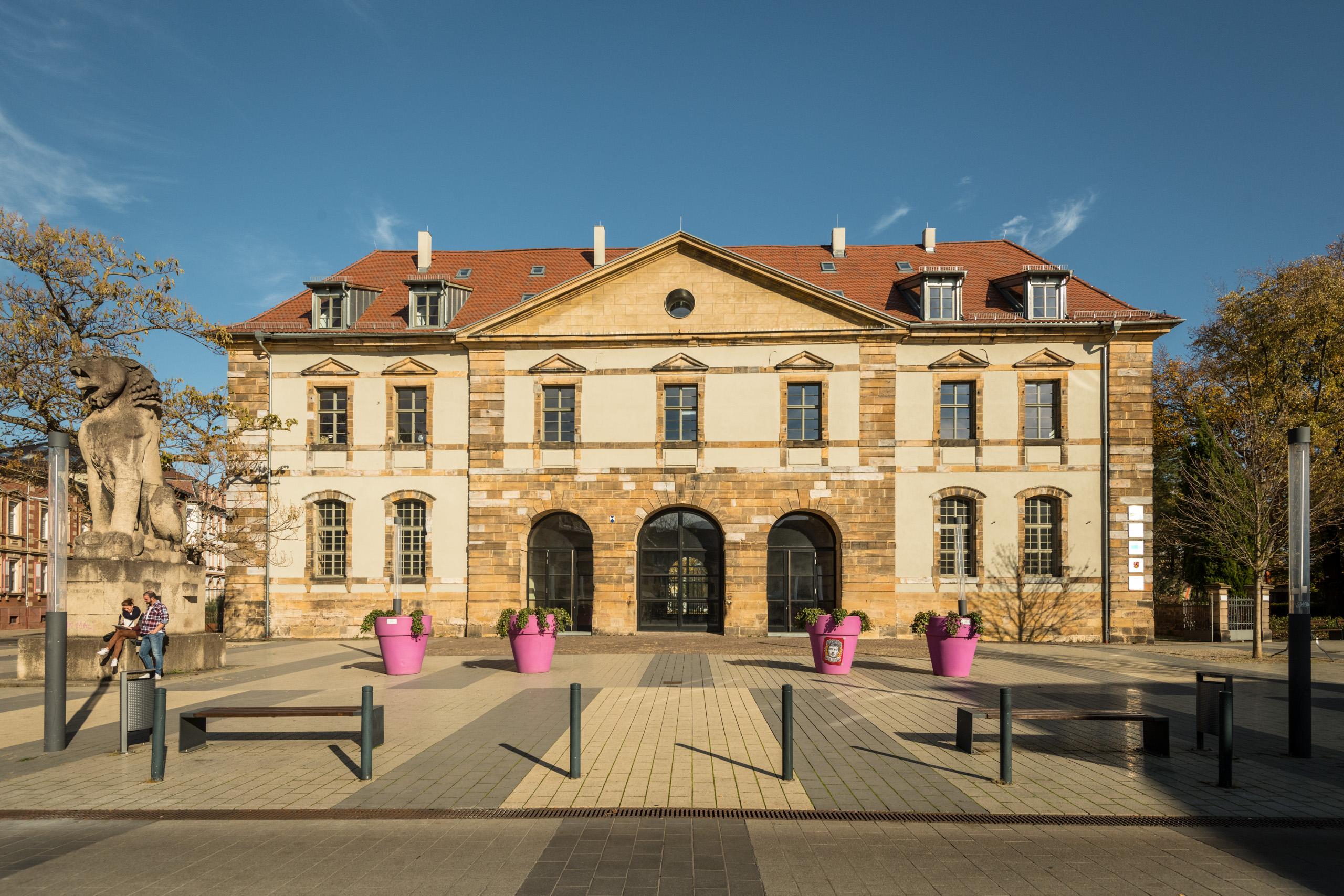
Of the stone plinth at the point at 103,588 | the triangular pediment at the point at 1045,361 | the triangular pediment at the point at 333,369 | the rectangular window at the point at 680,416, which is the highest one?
the triangular pediment at the point at 1045,361

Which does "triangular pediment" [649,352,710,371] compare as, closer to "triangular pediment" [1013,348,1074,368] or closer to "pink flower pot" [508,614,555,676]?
"triangular pediment" [1013,348,1074,368]

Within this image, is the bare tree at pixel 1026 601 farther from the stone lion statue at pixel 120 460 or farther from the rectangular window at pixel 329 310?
the rectangular window at pixel 329 310

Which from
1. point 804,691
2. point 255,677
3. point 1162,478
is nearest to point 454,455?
point 255,677

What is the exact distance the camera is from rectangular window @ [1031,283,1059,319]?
27.1 meters

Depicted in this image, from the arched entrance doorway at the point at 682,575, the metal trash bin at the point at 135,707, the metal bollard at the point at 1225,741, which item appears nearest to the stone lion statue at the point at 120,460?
the metal trash bin at the point at 135,707

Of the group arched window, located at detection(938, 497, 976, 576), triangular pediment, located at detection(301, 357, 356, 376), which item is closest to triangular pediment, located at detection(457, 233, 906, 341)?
triangular pediment, located at detection(301, 357, 356, 376)

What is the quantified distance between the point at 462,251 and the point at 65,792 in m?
27.4

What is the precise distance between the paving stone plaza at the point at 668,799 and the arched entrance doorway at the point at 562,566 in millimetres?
12327

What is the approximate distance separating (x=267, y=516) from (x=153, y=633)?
41.9 ft


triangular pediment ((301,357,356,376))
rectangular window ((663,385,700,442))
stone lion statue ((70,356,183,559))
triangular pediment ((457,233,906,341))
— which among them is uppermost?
triangular pediment ((457,233,906,341))

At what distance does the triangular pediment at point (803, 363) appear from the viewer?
2662cm

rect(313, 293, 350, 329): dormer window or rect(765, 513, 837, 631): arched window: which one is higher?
rect(313, 293, 350, 329): dormer window

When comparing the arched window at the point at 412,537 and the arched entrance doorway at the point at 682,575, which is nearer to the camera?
the arched entrance doorway at the point at 682,575

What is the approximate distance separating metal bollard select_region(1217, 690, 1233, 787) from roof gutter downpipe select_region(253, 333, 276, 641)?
25.1 meters
